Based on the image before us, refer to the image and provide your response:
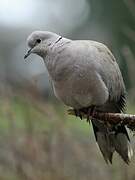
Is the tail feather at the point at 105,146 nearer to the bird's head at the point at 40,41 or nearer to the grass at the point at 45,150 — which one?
the bird's head at the point at 40,41

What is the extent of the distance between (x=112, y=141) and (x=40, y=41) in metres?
0.79

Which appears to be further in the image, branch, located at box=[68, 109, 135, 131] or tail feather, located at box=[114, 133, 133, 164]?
tail feather, located at box=[114, 133, 133, 164]

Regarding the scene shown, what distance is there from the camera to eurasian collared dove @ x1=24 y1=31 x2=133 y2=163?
391 centimetres

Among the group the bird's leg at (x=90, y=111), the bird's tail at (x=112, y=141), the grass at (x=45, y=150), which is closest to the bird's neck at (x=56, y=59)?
the bird's leg at (x=90, y=111)

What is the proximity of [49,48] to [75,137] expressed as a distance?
229 centimetres

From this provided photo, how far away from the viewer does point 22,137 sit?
6.02m

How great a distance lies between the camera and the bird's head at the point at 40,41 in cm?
417

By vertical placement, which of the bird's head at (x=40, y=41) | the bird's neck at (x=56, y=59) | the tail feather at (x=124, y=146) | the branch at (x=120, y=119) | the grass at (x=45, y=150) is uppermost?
the bird's head at (x=40, y=41)

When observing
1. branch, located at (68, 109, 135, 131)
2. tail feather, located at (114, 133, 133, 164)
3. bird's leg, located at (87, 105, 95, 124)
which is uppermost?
branch, located at (68, 109, 135, 131)

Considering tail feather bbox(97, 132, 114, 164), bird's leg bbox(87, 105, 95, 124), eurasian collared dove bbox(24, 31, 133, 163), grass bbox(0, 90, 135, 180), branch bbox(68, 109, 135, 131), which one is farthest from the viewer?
grass bbox(0, 90, 135, 180)

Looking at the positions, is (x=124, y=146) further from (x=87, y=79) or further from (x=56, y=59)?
(x=56, y=59)

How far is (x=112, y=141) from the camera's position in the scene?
4184mm

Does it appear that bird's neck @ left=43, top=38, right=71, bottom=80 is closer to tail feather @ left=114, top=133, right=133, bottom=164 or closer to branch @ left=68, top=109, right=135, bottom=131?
branch @ left=68, top=109, right=135, bottom=131

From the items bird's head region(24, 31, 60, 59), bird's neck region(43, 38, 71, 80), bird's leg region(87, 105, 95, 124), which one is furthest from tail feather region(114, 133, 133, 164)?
bird's head region(24, 31, 60, 59)
